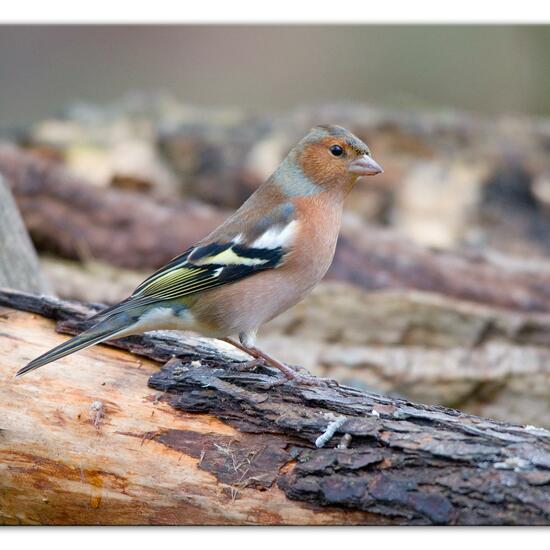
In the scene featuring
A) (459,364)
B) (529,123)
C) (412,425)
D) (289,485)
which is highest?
(529,123)

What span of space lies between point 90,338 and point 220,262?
900 millimetres

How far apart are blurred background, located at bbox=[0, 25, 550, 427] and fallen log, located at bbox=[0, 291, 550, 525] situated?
2777 millimetres

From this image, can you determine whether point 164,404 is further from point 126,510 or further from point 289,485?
point 289,485

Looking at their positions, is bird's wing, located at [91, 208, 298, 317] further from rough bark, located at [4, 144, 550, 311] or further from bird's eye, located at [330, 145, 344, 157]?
rough bark, located at [4, 144, 550, 311]

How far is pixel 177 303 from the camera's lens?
4828 mm

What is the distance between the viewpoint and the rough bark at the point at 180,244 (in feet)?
25.2

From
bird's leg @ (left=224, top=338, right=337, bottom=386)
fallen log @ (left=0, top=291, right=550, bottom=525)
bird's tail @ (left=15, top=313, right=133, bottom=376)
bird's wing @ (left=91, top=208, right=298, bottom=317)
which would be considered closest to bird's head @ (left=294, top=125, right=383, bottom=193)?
bird's wing @ (left=91, top=208, right=298, bottom=317)

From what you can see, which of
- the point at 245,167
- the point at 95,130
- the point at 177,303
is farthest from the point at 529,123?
the point at 177,303

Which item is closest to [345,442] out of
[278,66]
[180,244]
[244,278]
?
[244,278]

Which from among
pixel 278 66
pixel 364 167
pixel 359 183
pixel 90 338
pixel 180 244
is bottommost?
pixel 180 244

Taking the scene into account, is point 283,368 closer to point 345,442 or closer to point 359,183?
point 345,442

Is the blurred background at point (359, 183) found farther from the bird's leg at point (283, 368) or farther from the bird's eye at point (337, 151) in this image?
the bird's eye at point (337, 151)

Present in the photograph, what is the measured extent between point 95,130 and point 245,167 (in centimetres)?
190

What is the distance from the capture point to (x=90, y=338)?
441cm
